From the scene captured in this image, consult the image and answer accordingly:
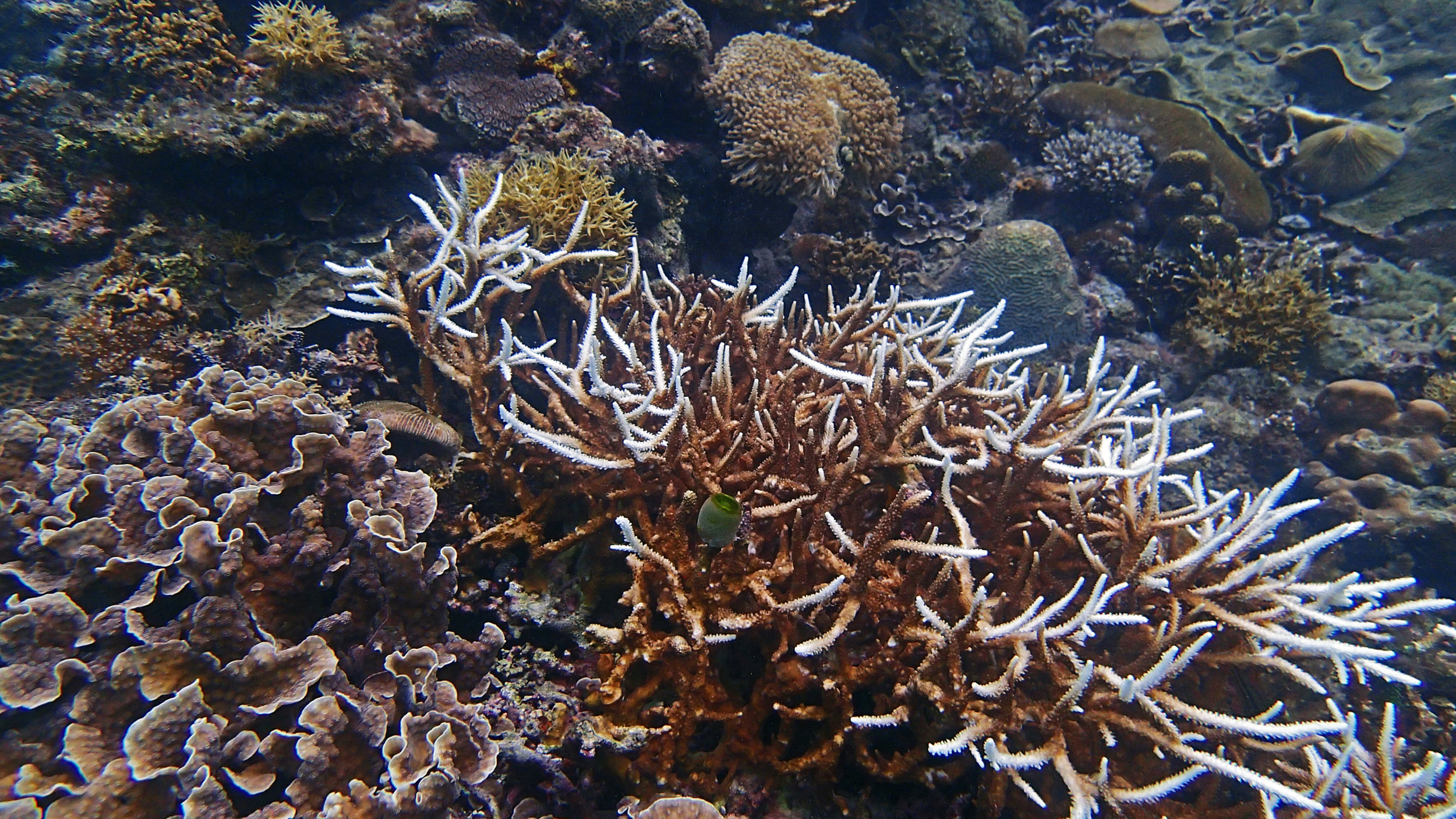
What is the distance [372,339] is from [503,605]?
5.82ft

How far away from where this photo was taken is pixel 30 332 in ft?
10.5

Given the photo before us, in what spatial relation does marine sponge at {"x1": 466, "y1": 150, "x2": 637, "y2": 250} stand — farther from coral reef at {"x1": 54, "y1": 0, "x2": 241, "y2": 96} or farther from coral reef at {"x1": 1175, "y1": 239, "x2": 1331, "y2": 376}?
coral reef at {"x1": 1175, "y1": 239, "x2": 1331, "y2": 376}

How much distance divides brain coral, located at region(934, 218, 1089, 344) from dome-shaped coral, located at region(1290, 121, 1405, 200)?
455 cm

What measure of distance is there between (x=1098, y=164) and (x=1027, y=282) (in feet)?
6.46

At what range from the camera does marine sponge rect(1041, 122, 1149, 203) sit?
6477 millimetres

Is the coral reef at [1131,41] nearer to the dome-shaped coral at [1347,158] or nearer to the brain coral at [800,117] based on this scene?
the dome-shaped coral at [1347,158]

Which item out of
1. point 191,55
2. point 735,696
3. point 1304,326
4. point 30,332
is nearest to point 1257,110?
point 1304,326

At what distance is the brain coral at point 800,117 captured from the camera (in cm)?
452

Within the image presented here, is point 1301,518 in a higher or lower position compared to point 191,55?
lower

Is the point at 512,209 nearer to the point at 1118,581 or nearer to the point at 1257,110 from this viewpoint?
the point at 1118,581

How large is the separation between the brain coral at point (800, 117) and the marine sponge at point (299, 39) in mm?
2499

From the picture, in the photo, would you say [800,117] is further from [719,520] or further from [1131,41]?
[1131,41]

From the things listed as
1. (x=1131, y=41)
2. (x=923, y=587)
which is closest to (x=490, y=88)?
(x=923, y=587)

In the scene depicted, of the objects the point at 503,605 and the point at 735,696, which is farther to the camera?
the point at 503,605
